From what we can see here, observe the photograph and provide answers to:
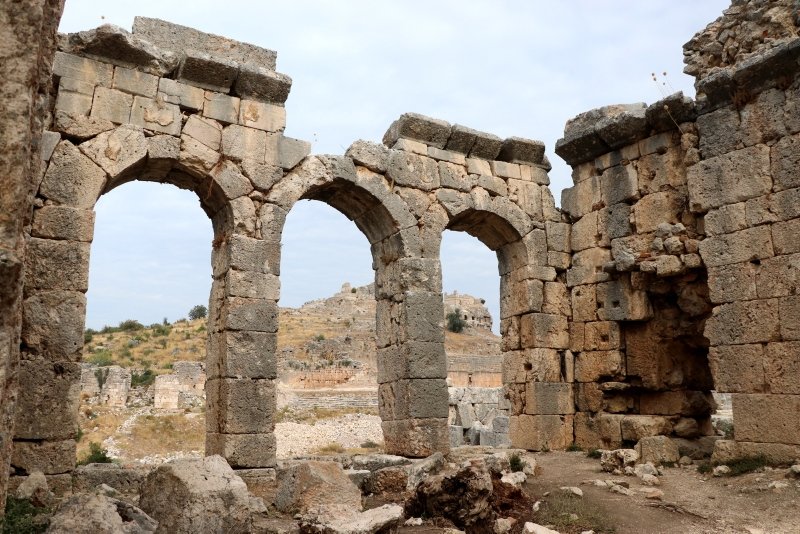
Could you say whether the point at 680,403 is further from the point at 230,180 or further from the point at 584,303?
the point at 230,180

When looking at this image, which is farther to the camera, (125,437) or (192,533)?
(125,437)

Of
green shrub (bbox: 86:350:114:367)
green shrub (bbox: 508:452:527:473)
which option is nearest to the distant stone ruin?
green shrub (bbox: 508:452:527:473)

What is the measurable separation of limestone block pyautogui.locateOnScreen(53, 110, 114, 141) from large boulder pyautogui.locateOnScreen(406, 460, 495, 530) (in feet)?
16.3

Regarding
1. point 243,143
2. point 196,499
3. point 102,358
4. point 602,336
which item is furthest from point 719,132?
point 102,358

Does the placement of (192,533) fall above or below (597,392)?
below

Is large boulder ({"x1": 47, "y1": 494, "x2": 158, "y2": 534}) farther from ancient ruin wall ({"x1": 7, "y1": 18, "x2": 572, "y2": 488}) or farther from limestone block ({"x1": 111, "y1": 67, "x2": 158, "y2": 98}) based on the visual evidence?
limestone block ({"x1": 111, "y1": 67, "x2": 158, "y2": 98})

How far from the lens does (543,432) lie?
9570 mm

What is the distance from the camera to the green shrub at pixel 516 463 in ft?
25.9

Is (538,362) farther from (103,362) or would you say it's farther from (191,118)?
(103,362)

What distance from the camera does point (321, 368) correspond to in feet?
90.2

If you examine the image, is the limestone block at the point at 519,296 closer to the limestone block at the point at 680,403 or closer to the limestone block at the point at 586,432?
the limestone block at the point at 586,432

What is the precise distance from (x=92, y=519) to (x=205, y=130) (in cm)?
498

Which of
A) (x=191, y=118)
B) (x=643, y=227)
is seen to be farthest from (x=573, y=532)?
(x=191, y=118)

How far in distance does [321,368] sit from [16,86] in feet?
84.8
